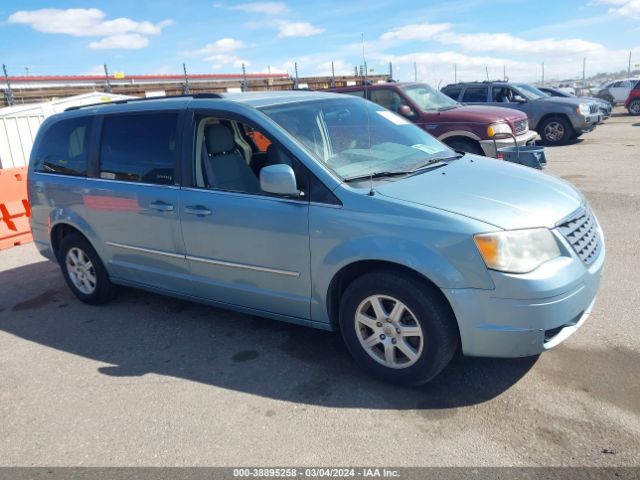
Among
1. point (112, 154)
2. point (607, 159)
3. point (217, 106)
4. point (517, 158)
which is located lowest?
point (607, 159)

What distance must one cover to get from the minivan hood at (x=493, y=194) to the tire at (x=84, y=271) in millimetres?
2964

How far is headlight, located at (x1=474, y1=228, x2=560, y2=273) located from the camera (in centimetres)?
290

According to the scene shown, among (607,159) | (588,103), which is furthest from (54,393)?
(588,103)

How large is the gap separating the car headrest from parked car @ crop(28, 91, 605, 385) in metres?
0.01

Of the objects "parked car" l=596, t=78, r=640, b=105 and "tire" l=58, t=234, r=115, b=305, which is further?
"parked car" l=596, t=78, r=640, b=105

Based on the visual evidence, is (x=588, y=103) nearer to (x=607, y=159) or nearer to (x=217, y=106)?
(x=607, y=159)

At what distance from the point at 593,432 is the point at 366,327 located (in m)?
1.36

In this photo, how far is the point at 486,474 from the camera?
259 centimetres

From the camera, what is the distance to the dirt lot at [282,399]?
284 cm

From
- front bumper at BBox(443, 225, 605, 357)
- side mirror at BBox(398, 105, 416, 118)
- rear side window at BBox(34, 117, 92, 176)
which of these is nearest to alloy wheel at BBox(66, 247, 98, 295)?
rear side window at BBox(34, 117, 92, 176)

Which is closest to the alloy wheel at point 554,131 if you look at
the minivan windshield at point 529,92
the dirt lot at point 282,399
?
the minivan windshield at point 529,92

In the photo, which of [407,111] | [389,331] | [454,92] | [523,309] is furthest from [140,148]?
[454,92]

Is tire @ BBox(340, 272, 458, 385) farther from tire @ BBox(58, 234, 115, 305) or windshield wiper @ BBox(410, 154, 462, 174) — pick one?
tire @ BBox(58, 234, 115, 305)

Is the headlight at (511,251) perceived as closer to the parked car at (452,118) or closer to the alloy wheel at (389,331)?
the alloy wheel at (389,331)
